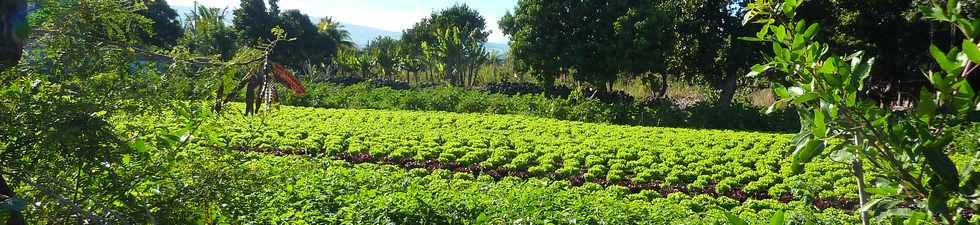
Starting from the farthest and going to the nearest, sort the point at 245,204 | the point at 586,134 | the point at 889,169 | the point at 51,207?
the point at 586,134 → the point at 245,204 → the point at 51,207 → the point at 889,169

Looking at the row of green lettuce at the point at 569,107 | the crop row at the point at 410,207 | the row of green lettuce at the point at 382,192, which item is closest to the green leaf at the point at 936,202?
the row of green lettuce at the point at 382,192

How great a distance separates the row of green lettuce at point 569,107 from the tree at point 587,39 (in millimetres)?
1123

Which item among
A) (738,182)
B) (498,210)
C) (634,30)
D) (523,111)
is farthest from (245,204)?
(634,30)

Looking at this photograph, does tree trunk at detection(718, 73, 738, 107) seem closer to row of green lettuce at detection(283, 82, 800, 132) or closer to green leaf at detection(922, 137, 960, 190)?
row of green lettuce at detection(283, 82, 800, 132)

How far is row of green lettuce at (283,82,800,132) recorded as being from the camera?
1599 cm

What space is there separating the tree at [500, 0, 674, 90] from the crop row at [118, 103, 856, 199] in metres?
4.27

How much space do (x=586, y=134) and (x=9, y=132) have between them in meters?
11.3

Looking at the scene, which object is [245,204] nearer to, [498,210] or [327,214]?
[327,214]

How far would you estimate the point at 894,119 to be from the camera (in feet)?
4.12

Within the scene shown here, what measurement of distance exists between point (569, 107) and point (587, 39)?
9.13 ft

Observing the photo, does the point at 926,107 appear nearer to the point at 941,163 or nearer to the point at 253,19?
the point at 941,163

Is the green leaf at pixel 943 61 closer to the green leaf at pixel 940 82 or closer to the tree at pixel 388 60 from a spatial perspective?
the green leaf at pixel 940 82

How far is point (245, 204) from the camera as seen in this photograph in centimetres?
452

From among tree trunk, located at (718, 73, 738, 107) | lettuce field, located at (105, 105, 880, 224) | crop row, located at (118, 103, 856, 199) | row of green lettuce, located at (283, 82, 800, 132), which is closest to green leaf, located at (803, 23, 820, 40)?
lettuce field, located at (105, 105, 880, 224)
